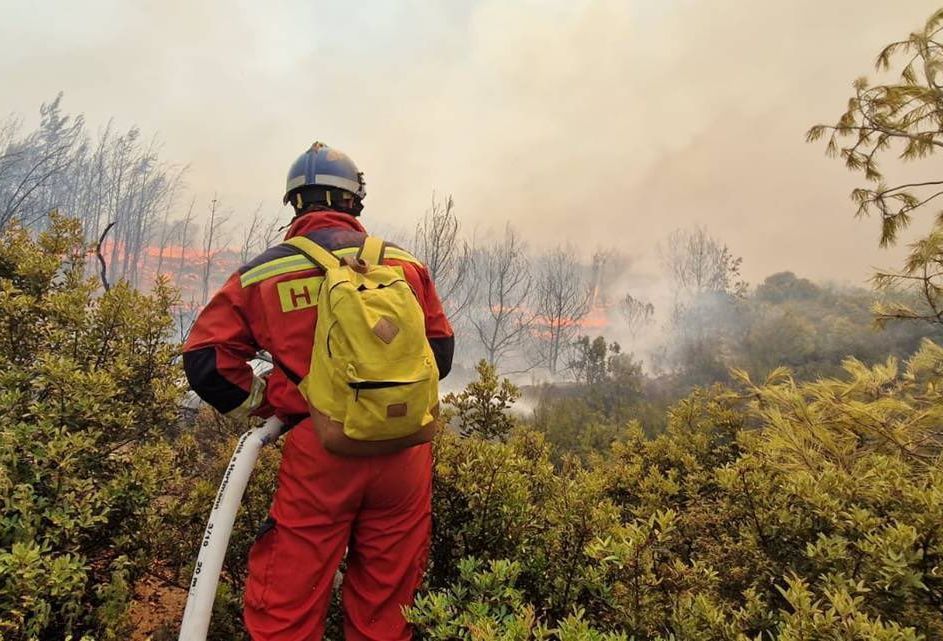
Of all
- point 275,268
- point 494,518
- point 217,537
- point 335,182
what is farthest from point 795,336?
point 217,537

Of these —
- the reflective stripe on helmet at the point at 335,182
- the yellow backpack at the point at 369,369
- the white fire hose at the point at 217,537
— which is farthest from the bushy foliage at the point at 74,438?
the reflective stripe on helmet at the point at 335,182

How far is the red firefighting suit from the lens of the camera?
150 cm

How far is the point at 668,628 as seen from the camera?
4.48 feet

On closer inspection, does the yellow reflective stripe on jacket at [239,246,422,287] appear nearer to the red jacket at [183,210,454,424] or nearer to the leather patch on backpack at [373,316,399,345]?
the red jacket at [183,210,454,424]

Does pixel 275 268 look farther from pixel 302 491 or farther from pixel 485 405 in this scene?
pixel 485 405

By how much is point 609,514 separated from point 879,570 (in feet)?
2.50

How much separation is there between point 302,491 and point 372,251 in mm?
861

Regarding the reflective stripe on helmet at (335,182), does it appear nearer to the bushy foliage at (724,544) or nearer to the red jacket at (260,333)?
the red jacket at (260,333)

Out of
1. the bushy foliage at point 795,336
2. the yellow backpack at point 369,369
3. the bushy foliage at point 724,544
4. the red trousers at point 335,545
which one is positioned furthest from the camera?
the bushy foliage at point 795,336

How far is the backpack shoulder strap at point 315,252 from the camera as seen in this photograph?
1617mm

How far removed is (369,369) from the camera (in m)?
1.36

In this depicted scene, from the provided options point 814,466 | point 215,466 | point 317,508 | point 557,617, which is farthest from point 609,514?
point 215,466

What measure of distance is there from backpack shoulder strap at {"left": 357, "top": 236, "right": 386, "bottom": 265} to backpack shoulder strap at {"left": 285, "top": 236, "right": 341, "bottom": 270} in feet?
0.31

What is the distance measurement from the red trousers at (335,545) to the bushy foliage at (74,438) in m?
0.56
